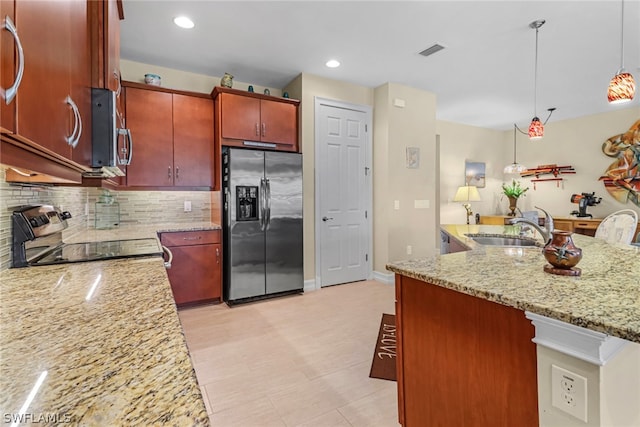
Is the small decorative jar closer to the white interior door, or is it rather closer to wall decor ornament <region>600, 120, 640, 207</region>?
the white interior door

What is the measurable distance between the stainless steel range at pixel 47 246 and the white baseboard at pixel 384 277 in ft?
9.96

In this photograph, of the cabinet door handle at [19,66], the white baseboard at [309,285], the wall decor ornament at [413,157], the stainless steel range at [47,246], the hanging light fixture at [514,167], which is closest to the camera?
the cabinet door handle at [19,66]

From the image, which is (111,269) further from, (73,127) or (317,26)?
(317,26)

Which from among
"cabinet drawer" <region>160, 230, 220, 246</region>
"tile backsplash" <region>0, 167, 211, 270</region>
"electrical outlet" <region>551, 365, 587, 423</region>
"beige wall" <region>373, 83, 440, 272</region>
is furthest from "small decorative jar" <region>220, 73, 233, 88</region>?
"electrical outlet" <region>551, 365, 587, 423</region>

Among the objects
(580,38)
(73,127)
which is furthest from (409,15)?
(73,127)

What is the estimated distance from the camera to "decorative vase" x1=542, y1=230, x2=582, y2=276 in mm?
1090

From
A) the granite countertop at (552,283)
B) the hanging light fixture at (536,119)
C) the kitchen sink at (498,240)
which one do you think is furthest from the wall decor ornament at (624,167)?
the granite countertop at (552,283)

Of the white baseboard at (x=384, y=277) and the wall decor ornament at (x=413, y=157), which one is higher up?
the wall decor ornament at (x=413, y=157)

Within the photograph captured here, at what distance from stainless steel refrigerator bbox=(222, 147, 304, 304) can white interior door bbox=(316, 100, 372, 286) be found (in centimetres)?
41

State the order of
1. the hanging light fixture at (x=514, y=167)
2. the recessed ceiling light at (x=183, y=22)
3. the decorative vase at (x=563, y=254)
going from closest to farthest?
the decorative vase at (x=563, y=254) < the recessed ceiling light at (x=183, y=22) < the hanging light fixture at (x=514, y=167)

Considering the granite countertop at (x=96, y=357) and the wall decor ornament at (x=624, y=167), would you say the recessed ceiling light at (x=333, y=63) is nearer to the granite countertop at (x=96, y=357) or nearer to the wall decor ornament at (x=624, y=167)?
the granite countertop at (x=96, y=357)

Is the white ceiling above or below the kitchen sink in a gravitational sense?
above

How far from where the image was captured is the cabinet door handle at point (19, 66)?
0.55 meters

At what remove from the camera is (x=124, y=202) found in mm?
3461
